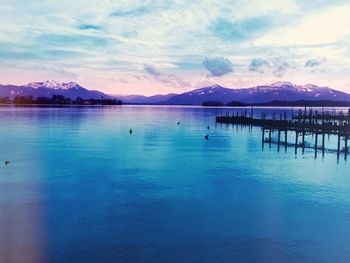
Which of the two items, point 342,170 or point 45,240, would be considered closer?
point 45,240

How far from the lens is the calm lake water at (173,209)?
738 inches

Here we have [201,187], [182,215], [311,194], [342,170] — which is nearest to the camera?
[182,215]

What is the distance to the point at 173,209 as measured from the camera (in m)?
25.5

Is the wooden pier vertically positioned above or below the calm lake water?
above

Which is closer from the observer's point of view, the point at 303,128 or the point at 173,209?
the point at 173,209

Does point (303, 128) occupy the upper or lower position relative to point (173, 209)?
upper

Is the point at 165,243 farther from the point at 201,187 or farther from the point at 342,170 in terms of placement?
the point at 342,170

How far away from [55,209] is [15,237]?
17.4ft

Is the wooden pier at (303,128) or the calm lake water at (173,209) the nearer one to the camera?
the calm lake water at (173,209)

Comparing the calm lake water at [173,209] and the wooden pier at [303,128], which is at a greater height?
the wooden pier at [303,128]

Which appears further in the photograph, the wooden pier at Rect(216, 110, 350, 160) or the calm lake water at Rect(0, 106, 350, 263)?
the wooden pier at Rect(216, 110, 350, 160)

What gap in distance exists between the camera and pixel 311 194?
30062 millimetres

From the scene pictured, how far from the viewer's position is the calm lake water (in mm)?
18750

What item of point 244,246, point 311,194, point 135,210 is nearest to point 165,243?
point 244,246
